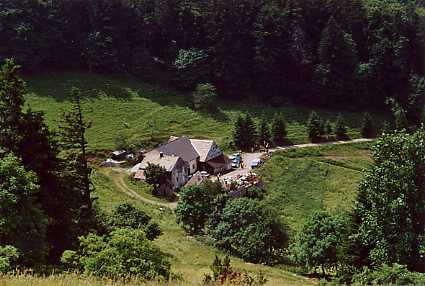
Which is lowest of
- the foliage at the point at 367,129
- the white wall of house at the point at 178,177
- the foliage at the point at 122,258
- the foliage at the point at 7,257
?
the white wall of house at the point at 178,177

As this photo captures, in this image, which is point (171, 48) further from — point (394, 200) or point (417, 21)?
point (394, 200)

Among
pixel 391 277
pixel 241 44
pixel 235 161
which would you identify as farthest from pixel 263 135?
pixel 391 277

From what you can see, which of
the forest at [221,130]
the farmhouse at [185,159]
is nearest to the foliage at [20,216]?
the forest at [221,130]

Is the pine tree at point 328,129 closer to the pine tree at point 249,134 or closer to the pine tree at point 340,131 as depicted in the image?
the pine tree at point 340,131

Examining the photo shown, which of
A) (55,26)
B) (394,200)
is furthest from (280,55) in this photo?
(394,200)

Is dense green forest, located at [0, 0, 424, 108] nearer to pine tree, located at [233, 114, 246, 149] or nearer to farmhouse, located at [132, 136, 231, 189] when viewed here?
pine tree, located at [233, 114, 246, 149]

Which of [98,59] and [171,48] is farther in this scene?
[171,48]
